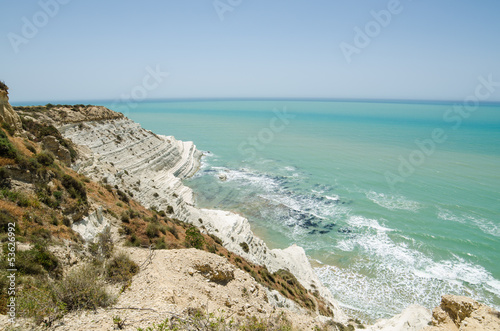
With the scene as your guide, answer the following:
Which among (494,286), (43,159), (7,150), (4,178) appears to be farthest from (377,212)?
(7,150)

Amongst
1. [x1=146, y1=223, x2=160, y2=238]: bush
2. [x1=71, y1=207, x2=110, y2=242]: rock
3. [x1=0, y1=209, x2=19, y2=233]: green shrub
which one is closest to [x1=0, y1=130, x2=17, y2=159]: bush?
[x1=0, y1=209, x2=19, y2=233]: green shrub

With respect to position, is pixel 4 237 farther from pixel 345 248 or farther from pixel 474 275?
pixel 474 275

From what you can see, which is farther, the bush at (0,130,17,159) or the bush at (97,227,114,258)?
the bush at (0,130,17,159)

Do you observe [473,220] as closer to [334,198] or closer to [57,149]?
[334,198]

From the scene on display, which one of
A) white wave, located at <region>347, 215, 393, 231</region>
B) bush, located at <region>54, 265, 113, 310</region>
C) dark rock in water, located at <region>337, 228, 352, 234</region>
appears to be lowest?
dark rock in water, located at <region>337, 228, 352, 234</region>

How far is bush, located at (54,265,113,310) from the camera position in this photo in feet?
24.1

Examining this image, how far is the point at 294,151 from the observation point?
6462 cm

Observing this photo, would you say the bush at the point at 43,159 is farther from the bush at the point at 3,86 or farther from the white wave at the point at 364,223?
the white wave at the point at 364,223

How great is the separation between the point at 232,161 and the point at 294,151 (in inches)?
705

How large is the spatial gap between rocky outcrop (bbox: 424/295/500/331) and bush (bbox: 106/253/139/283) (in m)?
13.8

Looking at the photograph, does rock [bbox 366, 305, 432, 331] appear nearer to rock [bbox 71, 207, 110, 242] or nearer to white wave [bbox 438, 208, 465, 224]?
rock [bbox 71, 207, 110, 242]

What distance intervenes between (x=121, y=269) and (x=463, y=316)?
16.2 meters

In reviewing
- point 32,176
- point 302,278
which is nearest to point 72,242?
point 32,176

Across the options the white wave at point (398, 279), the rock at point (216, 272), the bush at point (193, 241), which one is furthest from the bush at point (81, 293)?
the white wave at point (398, 279)
